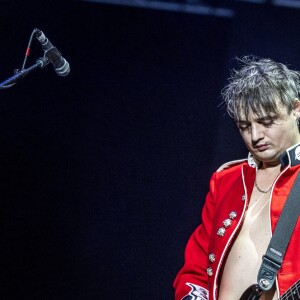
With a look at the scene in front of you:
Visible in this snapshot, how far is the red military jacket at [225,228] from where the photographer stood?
1886mm

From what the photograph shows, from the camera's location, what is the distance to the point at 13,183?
288 cm

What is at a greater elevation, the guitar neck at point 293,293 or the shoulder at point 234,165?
the shoulder at point 234,165

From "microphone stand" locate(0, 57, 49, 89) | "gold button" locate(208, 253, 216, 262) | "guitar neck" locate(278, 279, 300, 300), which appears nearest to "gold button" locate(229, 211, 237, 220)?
"gold button" locate(208, 253, 216, 262)

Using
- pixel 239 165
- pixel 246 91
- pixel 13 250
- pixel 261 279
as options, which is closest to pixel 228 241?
pixel 261 279

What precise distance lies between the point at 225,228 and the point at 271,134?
0.36 metres

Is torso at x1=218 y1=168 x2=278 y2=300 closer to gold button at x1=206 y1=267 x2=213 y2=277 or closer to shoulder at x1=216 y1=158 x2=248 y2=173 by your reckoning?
gold button at x1=206 y1=267 x2=213 y2=277

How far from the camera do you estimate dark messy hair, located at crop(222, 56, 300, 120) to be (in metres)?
2.04

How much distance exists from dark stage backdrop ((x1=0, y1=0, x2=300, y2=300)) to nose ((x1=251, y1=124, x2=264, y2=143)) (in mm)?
771

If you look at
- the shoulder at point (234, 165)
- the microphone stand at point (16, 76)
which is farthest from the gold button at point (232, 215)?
the microphone stand at point (16, 76)

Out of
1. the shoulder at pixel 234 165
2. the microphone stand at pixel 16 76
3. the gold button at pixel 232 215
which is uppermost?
the microphone stand at pixel 16 76

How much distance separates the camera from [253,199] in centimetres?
213

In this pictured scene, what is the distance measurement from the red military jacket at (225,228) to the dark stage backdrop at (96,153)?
0.50 meters

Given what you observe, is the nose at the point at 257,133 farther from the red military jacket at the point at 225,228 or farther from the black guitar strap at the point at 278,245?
the black guitar strap at the point at 278,245

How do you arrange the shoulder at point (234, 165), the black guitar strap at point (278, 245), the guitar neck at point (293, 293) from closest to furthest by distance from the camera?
1. the guitar neck at point (293, 293)
2. the black guitar strap at point (278, 245)
3. the shoulder at point (234, 165)
